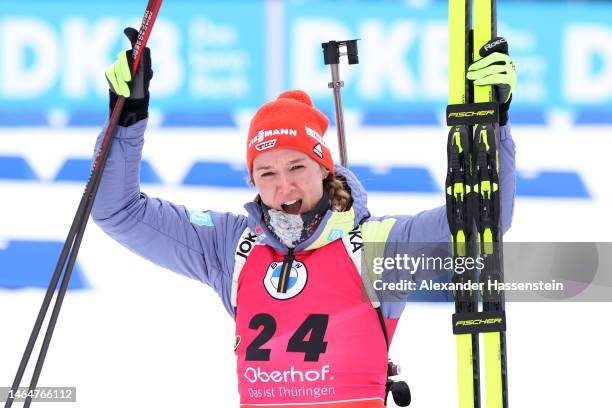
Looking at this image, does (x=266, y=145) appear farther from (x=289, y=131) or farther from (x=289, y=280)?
(x=289, y=280)

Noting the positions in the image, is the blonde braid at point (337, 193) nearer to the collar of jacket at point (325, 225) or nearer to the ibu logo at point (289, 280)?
the collar of jacket at point (325, 225)

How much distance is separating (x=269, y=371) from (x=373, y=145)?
4.04 metres

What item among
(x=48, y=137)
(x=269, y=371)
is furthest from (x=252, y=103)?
(x=269, y=371)

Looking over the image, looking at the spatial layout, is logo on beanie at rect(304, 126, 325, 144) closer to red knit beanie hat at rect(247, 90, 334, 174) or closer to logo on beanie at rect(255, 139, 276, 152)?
red knit beanie hat at rect(247, 90, 334, 174)

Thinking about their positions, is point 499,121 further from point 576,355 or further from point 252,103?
point 252,103

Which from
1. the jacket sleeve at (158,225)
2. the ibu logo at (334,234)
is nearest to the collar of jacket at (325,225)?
the ibu logo at (334,234)

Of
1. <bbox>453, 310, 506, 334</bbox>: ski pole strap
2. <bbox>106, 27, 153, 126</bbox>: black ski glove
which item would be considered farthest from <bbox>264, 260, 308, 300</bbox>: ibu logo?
<bbox>106, 27, 153, 126</bbox>: black ski glove

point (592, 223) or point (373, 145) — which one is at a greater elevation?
point (373, 145)

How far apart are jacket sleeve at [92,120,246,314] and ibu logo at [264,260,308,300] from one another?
176mm

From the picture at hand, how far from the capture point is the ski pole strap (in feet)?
10.4

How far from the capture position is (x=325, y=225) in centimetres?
327

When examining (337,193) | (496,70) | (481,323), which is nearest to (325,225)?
(337,193)

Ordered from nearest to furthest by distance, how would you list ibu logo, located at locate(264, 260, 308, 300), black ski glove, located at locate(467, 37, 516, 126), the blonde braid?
1. black ski glove, located at locate(467, 37, 516, 126)
2. ibu logo, located at locate(264, 260, 308, 300)
3. the blonde braid

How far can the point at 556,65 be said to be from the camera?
7.35m
